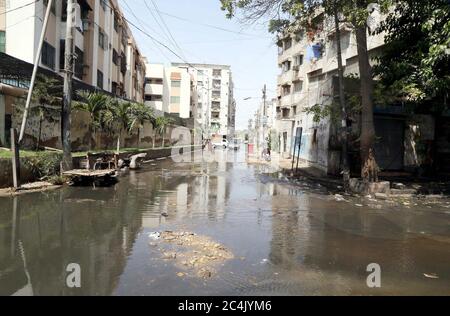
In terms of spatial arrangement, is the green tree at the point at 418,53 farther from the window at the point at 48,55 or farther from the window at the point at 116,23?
the window at the point at 116,23

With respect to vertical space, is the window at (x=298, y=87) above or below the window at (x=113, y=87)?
above

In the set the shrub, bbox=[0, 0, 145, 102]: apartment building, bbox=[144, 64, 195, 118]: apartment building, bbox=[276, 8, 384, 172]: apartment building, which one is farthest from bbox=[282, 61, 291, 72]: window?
the shrub

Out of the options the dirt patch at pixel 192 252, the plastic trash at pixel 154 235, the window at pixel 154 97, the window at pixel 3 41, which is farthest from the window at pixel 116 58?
the dirt patch at pixel 192 252

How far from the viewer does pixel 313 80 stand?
4750cm

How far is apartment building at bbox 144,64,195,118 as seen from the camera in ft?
250

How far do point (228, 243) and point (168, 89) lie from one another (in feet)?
238

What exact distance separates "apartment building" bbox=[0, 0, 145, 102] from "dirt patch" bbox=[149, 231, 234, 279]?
41.4 feet

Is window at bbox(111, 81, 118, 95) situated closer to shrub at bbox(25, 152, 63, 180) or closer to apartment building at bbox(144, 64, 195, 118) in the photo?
apartment building at bbox(144, 64, 195, 118)

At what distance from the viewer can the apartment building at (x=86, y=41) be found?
24.4 meters

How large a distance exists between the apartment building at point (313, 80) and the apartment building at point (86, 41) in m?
13.0
